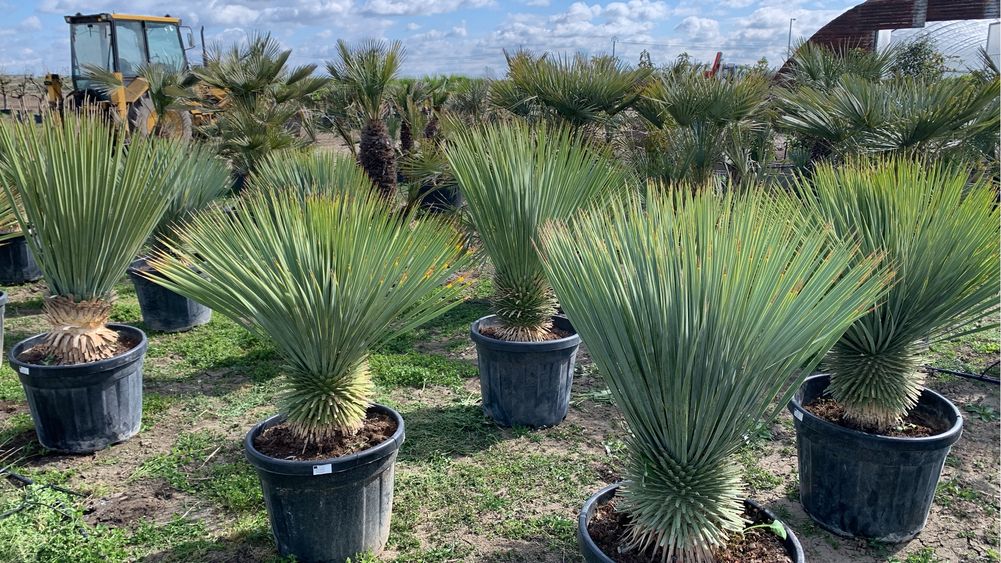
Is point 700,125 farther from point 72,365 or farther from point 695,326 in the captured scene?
point 72,365

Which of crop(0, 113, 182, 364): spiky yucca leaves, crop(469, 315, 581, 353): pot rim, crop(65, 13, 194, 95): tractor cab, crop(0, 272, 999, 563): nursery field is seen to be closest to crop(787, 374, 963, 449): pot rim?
crop(0, 272, 999, 563): nursery field

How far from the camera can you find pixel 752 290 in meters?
2.03

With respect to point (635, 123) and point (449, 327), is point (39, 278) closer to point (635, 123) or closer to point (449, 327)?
point (449, 327)

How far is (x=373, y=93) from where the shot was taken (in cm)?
817

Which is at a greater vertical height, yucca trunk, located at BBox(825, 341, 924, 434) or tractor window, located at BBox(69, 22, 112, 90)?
tractor window, located at BBox(69, 22, 112, 90)

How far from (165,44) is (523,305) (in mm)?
14651

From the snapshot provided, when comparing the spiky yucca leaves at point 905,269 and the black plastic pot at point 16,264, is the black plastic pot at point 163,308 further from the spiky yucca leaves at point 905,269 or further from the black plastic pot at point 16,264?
the spiky yucca leaves at point 905,269

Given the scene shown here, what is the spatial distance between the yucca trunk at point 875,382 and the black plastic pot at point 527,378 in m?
1.63

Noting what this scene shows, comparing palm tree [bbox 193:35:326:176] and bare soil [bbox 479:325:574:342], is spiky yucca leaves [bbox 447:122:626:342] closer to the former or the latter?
bare soil [bbox 479:325:574:342]

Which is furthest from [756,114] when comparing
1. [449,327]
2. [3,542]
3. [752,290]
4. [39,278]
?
[39,278]

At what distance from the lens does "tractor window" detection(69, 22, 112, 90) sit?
569 inches

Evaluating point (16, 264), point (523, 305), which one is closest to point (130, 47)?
point (16, 264)

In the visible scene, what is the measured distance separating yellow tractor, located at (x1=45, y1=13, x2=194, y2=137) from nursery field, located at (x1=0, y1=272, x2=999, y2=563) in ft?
34.0

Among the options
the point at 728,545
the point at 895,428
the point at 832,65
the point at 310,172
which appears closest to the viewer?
the point at 728,545
